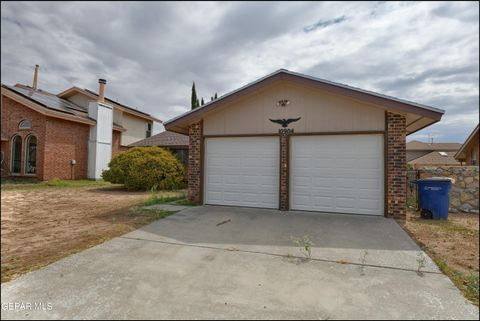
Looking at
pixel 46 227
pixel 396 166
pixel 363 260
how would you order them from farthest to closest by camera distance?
1. pixel 396 166
2. pixel 363 260
3. pixel 46 227

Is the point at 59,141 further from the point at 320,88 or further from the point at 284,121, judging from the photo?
the point at 320,88

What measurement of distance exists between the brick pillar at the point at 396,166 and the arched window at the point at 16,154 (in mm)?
15814

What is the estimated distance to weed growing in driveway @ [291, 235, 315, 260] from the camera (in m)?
3.93

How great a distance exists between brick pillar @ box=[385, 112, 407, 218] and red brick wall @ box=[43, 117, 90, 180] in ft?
48.2

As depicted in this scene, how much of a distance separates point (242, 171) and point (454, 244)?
5047 millimetres

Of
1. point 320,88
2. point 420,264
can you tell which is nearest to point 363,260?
point 420,264

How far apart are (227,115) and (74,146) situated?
11.2 m

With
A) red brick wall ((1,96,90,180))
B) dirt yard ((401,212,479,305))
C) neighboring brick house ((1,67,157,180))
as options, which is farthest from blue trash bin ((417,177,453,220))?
red brick wall ((1,96,90,180))

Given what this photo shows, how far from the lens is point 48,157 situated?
1293 cm

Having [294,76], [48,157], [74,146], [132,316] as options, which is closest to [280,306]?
[132,316]

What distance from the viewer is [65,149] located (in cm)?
1393

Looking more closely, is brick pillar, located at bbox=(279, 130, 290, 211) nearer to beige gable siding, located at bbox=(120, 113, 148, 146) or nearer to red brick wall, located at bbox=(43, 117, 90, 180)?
red brick wall, located at bbox=(43, 117, 90, 180)

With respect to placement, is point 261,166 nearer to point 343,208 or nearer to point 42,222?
point 343,208

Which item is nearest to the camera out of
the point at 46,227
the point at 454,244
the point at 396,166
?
the point at 46,227
